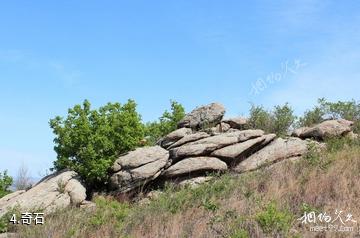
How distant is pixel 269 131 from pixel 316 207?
8192 mm

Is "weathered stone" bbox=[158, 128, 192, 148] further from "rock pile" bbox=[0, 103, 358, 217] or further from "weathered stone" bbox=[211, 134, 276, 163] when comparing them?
"weathered stone" bbox=[211, 134, 276, 163]

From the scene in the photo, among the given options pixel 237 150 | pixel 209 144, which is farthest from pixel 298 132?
pixel 209 144

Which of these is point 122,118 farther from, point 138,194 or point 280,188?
point 280,188

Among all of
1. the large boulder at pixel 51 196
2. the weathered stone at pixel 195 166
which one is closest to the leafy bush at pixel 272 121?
the weathered stone at pixel 195 166

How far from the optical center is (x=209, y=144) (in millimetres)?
16297

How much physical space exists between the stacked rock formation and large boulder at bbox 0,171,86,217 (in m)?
1.31

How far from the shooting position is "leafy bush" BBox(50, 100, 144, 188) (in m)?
15.9

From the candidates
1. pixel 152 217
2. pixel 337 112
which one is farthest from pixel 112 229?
pixel 337 112

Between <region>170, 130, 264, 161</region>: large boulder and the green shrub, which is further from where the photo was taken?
<region>170, 130, 264, 161</region>: large boulder

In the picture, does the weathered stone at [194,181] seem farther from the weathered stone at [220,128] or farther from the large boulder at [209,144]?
the weathered stone at [220,128]

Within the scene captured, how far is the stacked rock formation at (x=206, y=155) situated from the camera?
1562 centimetres

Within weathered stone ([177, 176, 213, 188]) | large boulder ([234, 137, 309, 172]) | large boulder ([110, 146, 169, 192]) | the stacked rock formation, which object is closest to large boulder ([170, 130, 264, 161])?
the stacked rock formation

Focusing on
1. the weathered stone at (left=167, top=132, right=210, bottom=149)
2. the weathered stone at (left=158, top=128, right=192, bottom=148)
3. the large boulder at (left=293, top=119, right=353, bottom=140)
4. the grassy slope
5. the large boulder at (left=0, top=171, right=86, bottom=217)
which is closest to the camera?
the grassy slope

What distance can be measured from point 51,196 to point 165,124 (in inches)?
289
